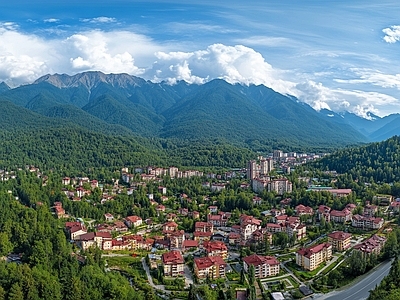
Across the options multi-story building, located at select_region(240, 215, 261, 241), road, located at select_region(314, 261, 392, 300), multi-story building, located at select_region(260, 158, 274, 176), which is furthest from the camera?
multi-story building, located at select_region(260, 158, 274, 176)

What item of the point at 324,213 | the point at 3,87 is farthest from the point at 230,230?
the point at 3,87

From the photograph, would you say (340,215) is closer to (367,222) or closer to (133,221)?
(367,222)

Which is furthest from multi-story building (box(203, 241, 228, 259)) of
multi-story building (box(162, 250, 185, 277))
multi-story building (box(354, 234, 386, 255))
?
multi-story building (box(354, 234, 386, 255))

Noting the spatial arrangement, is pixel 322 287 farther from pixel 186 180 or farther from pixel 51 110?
pixel 51 110

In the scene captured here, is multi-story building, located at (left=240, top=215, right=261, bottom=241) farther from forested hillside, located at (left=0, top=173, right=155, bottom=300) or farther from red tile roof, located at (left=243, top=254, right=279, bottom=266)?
forested hillside, located at (left=0, top=173, right=155, bottom=300)

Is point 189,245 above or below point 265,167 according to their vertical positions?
below
